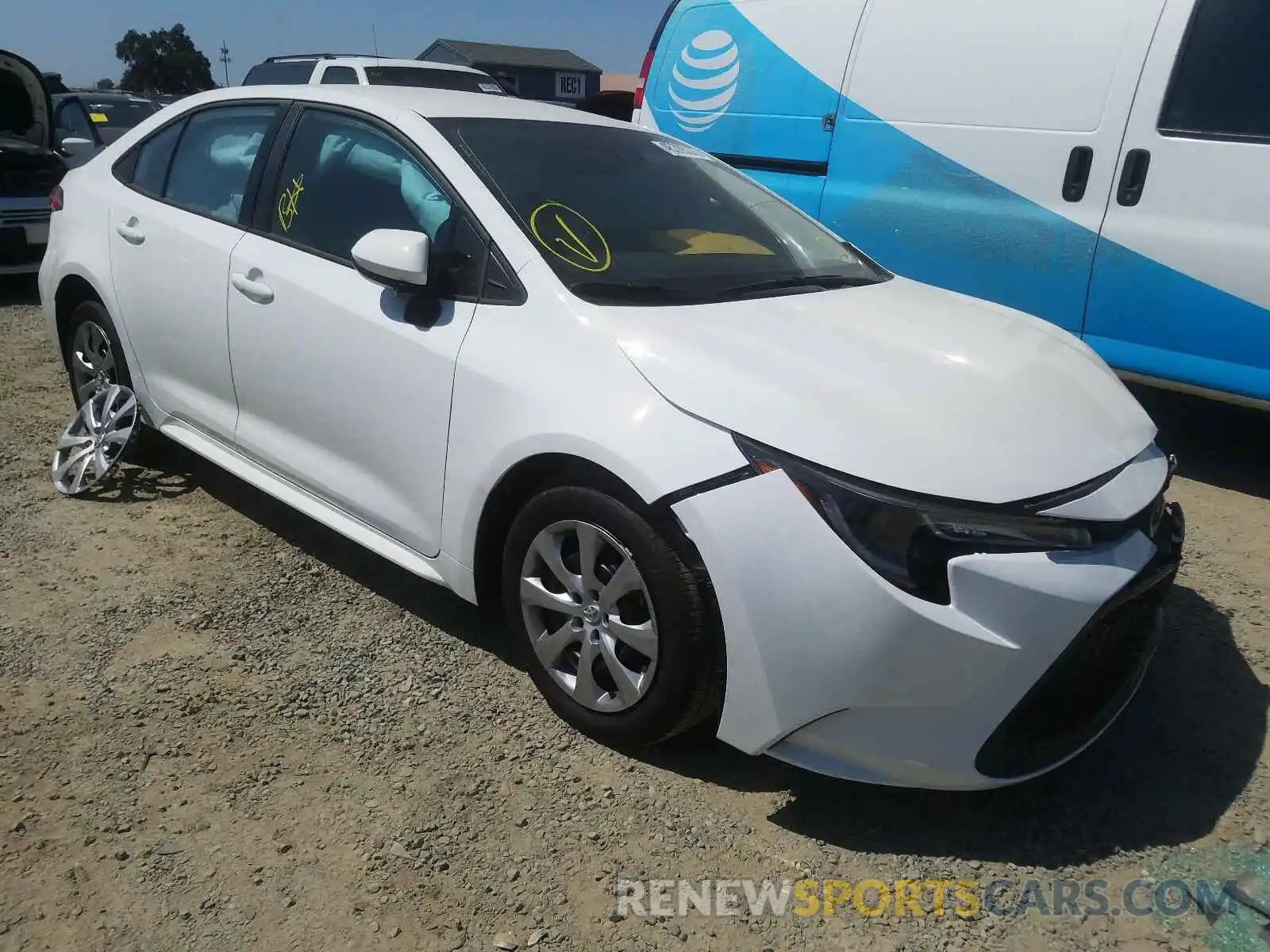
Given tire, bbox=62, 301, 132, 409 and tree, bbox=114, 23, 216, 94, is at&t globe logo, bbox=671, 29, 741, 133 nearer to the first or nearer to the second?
tire, bbox=62, 301, 132, 409

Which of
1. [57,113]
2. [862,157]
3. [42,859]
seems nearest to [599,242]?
[42,859]

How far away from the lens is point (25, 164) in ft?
25.0

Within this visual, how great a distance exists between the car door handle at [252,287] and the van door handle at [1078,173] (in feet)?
11.2

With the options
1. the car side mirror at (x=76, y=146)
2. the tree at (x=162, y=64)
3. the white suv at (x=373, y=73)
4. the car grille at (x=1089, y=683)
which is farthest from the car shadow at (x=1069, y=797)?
the tree at (x=162, y=64)

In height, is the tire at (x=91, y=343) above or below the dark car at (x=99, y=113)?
below

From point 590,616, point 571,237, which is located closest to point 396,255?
point 571,237

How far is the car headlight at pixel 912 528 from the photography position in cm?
200

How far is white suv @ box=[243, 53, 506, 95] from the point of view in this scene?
35.0ft

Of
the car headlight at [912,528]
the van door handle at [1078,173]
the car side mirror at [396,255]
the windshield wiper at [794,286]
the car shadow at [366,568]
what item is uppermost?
the van door handle at [1078,173]

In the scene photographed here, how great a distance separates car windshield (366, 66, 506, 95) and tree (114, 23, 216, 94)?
58463 millimetres

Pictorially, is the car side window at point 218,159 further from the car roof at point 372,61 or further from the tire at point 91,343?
the car roof at point 372,61

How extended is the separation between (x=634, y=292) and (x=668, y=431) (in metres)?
0.54

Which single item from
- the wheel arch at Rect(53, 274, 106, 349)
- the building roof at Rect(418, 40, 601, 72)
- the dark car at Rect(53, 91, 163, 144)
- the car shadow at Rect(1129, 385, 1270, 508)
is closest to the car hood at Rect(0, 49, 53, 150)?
the dark car at Rect(53, 91, 163, 144)

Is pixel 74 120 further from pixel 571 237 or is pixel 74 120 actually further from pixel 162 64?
pixel 162 64
